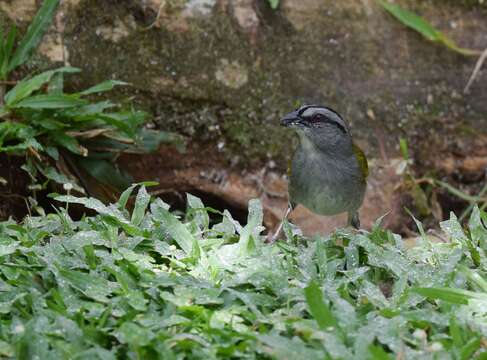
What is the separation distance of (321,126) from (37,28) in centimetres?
236

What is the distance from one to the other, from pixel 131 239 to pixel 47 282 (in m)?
0.61

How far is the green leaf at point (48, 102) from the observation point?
6.22 metres

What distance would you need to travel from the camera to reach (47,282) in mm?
4176

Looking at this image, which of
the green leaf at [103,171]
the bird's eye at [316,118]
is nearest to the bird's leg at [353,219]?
the bird's eye at [316,118]

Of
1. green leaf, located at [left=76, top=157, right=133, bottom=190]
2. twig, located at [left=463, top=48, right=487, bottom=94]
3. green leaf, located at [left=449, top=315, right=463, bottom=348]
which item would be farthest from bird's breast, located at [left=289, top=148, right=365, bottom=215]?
green leaf, located at [left=449, top=315, right=463, bottom=348]

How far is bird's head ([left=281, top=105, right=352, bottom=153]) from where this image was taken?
6152 mm

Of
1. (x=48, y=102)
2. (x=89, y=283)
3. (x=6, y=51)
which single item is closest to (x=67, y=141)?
(x=48, y=102)

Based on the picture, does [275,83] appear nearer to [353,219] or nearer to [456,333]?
[353,219]

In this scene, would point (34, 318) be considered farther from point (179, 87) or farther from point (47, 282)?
point (179, 87)

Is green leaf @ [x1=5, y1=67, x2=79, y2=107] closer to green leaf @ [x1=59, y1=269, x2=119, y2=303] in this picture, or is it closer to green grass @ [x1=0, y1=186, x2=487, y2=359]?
green grass @ [x1=0, y1=186, x2=487, y2=359]

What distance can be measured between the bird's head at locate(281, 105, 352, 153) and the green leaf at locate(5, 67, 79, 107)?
1.84 m

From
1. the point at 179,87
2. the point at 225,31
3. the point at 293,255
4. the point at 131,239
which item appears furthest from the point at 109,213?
the point at 225,31

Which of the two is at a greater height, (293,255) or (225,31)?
(225,31)

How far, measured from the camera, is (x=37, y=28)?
669 cm
